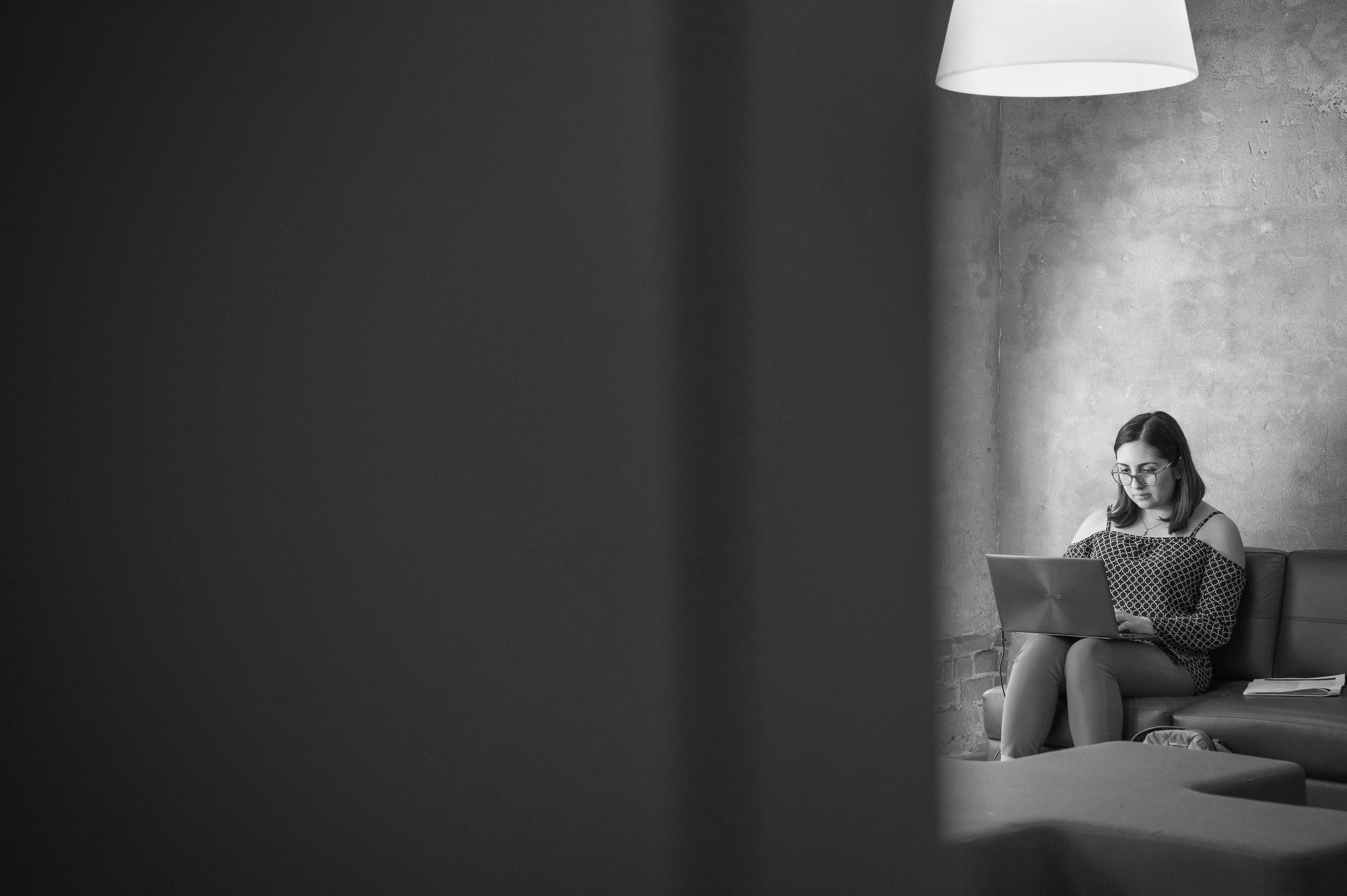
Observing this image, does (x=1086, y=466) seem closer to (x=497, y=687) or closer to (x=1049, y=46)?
(x=1049, y=46)

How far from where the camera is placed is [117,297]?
497 mm

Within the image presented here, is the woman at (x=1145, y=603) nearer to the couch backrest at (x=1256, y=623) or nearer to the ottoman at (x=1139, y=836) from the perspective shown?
the couch backrest at (x=1256, y=623)

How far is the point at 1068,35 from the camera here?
8.73 feet

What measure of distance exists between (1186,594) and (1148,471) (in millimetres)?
403

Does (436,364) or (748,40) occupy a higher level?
(748,40)

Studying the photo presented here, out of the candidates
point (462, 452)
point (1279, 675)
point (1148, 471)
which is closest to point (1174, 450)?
point (1148, 471)

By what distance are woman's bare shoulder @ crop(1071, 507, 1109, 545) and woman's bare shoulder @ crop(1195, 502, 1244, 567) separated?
36 cm

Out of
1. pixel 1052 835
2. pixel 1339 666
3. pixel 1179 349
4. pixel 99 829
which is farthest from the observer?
pixel 1179 349

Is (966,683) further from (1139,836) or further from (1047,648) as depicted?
(1139,836)

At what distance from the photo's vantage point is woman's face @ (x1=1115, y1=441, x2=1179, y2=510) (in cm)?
435

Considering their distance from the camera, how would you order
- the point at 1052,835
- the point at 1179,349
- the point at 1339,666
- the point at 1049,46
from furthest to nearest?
the point at 1179,349
the point at 1339,666
the point at 1049,46
the point at 1052,835

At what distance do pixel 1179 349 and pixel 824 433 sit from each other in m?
4.65

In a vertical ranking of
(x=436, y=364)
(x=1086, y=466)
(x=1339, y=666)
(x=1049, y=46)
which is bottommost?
(x=1339, y=666)

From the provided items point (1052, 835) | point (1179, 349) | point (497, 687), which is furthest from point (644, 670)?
point (1179, 349)
